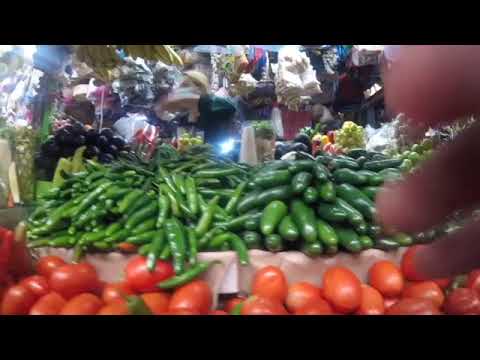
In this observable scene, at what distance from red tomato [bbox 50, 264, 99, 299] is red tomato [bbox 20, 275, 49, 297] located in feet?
0.09

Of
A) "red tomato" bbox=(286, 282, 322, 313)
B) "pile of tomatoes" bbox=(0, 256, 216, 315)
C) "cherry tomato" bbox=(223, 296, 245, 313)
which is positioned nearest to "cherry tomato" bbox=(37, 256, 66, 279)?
"pile of tomatoes" bbox=(0, 256, 216, 315)

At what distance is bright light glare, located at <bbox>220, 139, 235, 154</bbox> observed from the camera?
9.45ft

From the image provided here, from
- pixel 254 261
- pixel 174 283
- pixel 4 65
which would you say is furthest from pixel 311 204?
pixel 4 65

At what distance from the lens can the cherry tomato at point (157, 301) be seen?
138 centimetres

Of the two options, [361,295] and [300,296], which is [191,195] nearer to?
[300,296]

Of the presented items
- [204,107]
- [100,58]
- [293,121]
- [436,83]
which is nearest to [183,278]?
[100,58]

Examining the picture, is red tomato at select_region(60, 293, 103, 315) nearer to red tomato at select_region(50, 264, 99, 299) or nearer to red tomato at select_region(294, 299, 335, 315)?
red tomato at select_region(50, 264, 99, 299)

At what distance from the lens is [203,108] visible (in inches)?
116

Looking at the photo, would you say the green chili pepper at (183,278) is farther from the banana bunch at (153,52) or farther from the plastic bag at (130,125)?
the plastic bag at (130,125)

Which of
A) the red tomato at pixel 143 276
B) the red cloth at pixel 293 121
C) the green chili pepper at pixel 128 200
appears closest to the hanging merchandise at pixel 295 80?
the red cloth at pixel 293 121

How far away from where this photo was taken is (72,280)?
4.88 ft
